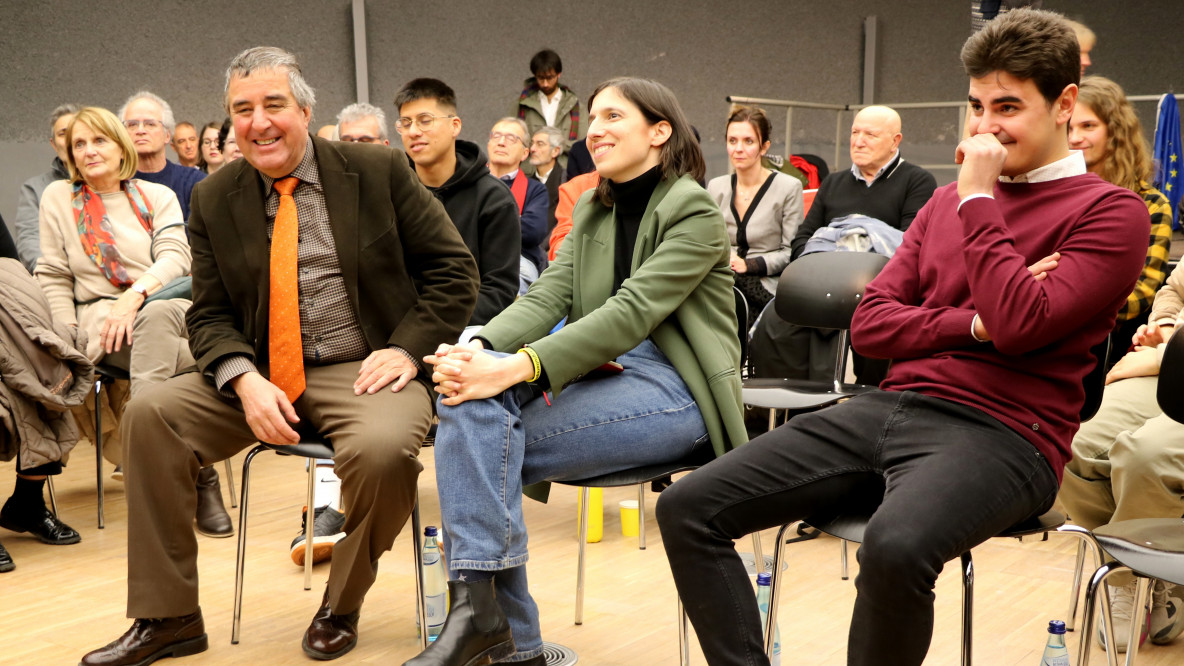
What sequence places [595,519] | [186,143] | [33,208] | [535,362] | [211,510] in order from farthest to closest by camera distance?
[186,143] < [33,208] < [211,510] < [595,519] < [535,362]

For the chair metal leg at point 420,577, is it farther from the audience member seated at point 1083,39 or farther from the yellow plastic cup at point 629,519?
the audience member seated at point 1083,39

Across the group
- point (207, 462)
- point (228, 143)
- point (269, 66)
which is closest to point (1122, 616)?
point (207, 462)

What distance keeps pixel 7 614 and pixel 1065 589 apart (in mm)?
2710

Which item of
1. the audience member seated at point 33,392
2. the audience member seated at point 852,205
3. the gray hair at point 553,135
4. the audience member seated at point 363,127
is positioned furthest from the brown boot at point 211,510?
the gray hair at point 553,135

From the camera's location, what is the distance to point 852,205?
154 inches

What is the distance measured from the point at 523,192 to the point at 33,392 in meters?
2.20

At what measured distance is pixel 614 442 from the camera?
1.94m

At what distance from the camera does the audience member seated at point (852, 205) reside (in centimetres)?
368

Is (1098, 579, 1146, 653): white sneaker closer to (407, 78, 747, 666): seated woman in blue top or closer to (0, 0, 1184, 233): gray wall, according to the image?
(407, 78, 747, 666): seated woman in blue top

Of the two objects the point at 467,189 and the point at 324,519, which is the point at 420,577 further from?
the point at 467,189

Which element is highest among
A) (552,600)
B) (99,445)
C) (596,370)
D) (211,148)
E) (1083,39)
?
(1083,39)

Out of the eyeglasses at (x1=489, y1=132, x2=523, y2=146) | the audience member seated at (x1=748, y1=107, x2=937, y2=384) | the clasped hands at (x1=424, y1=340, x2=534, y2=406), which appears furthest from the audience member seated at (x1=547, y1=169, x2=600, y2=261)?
the clasped hands at (x1=424, y1=340, x2=534, y2=406)

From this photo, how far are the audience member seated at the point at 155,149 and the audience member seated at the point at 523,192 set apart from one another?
135 cm

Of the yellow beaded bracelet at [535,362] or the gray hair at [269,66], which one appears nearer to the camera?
the yellow beaded bracelet at [535,362]
